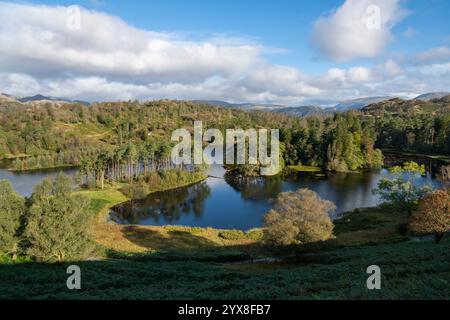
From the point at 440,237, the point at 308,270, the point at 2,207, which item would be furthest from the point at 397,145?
the point at 2,207

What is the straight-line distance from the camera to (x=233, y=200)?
8581cm

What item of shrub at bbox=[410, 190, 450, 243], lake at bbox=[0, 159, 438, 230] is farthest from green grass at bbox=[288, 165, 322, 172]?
shrub at bbox=[410, 190, 450, 243]

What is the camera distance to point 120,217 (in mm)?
73188

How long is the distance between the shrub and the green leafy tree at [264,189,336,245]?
13.1 metres

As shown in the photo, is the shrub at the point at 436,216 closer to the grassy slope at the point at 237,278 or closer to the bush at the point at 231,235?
the grassy slope at the point at 237,278

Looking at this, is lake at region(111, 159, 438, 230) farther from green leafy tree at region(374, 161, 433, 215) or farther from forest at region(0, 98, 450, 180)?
forest at region(0, 98, 450, 180)

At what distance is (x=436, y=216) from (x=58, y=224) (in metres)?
38.8

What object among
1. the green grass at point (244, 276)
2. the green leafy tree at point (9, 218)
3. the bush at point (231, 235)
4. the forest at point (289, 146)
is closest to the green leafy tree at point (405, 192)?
the green grass at point (244, 276)

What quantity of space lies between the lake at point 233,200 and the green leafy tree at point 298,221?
3263 cm

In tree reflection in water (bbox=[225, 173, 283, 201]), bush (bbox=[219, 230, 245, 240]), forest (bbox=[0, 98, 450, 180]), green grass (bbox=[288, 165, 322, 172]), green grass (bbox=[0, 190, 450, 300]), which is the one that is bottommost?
bush (bbox=[219, 230, 245, 240])

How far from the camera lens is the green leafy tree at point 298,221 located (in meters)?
30.7

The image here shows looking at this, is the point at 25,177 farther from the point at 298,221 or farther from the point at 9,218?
the point at 298,221

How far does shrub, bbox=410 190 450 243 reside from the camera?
37.1 metres
